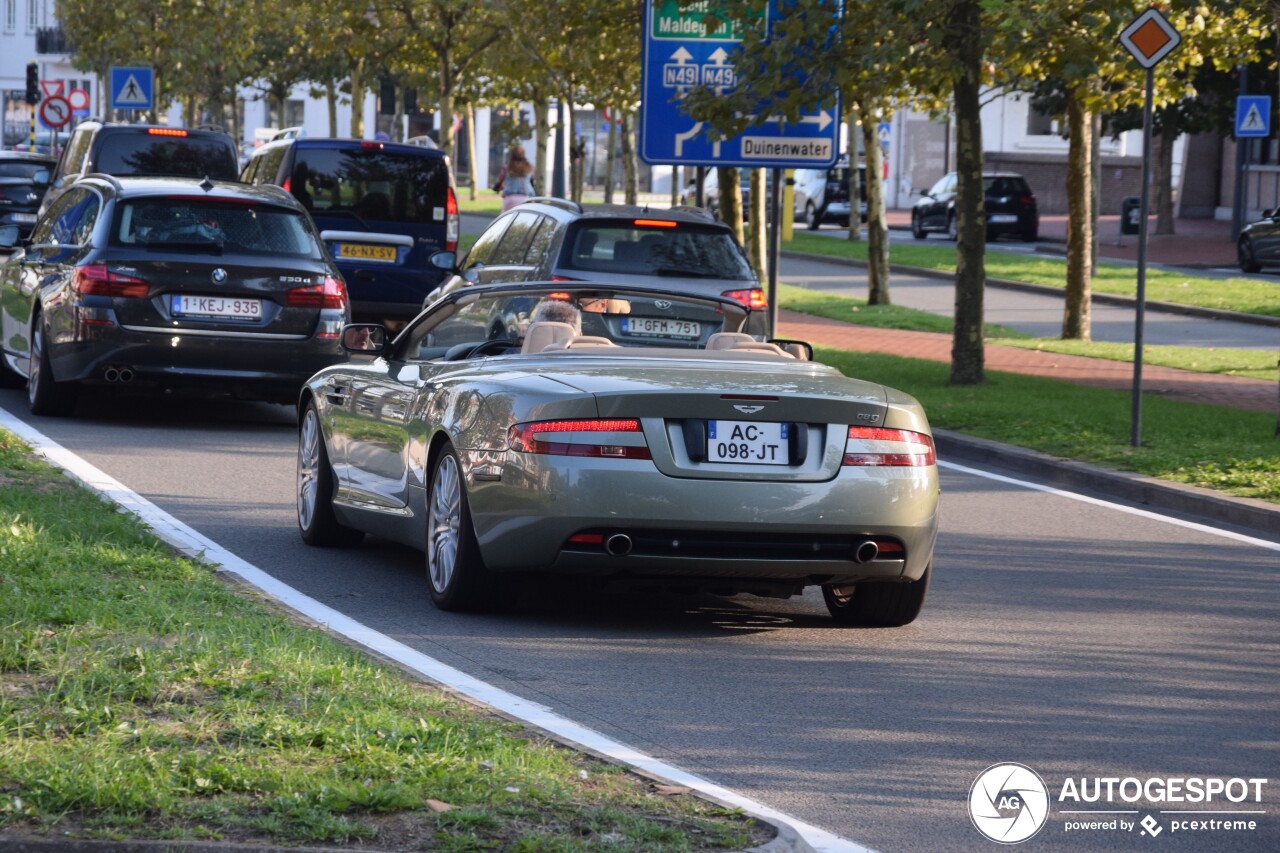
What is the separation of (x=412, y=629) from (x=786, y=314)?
21467 millimetres

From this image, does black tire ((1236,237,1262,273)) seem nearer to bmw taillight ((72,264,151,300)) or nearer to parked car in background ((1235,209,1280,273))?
parked car in background ((1235,209,1280,273))

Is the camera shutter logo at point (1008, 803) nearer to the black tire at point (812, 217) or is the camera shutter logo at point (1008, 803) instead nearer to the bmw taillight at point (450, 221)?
the bmw taillight at point (450, 221)

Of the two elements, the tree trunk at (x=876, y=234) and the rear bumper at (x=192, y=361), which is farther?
the tree trunk at (x=876, y=234)

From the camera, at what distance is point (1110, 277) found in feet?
119

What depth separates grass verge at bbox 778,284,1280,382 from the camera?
22.0 m

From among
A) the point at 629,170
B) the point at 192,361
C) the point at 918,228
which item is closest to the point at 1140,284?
the point at 192,361

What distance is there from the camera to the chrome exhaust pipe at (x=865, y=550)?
7879 millimetres

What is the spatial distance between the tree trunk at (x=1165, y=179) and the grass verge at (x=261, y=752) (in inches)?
1736

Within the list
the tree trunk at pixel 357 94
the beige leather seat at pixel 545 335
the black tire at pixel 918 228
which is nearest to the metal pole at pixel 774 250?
the beige leather seat at pixel 545 335

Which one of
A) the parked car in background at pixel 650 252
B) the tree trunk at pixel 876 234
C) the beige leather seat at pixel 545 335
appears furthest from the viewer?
the tree trunk at pixel 876 234

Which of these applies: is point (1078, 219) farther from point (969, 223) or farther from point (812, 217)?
point (812, 217)

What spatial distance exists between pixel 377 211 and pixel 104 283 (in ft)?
24.8

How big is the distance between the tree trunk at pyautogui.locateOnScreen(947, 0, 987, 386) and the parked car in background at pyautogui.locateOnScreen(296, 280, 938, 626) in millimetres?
9884

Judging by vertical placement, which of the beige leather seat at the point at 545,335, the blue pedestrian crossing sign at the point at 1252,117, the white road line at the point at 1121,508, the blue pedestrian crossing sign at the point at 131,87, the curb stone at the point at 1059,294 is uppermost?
the blue pedestrian crossing sign at the point at 131,87
